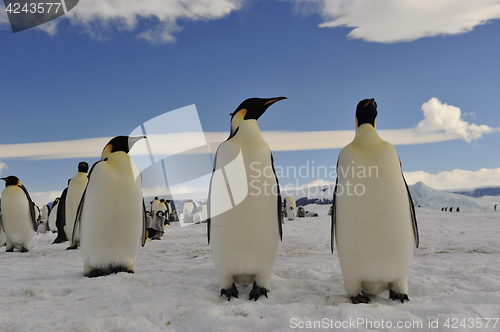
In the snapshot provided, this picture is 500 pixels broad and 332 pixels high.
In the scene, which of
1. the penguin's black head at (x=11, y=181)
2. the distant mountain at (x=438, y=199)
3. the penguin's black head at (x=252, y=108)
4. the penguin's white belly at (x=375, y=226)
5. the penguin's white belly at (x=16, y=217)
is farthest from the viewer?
the distant mountain at (x=438, y=199)

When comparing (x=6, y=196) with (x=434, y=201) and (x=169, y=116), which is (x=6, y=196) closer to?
(x=169, y=116)

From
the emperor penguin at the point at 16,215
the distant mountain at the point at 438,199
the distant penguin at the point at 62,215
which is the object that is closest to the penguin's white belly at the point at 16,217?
the emperor penguin at the point at 16,215

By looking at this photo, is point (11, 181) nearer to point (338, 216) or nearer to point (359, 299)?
point (338, 216)

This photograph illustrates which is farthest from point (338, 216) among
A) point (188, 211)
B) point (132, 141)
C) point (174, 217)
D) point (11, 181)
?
point (188, 211)

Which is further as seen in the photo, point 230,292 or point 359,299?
point 230,292

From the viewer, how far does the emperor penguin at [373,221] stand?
3.20m

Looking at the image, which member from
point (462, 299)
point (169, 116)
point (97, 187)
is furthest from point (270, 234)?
point (169, 116)

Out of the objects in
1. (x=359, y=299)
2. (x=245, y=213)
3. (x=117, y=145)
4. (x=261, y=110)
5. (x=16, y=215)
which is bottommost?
(x=359, y=299)

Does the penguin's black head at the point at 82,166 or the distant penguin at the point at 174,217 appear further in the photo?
the distant penguin at the point at 174,217

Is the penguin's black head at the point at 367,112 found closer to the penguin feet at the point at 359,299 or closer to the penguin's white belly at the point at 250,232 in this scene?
the penguin's white belly at the point at 250,232

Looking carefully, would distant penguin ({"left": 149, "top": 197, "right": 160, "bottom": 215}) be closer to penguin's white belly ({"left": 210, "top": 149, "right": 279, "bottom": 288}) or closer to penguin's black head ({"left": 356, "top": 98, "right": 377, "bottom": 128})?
penguin's white belly ({"left": 210, "top": 149, "right": 279, "bottom": 288})

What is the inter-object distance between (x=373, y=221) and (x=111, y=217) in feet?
11.1

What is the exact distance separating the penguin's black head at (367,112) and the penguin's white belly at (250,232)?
110 centimetres

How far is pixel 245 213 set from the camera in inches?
137
